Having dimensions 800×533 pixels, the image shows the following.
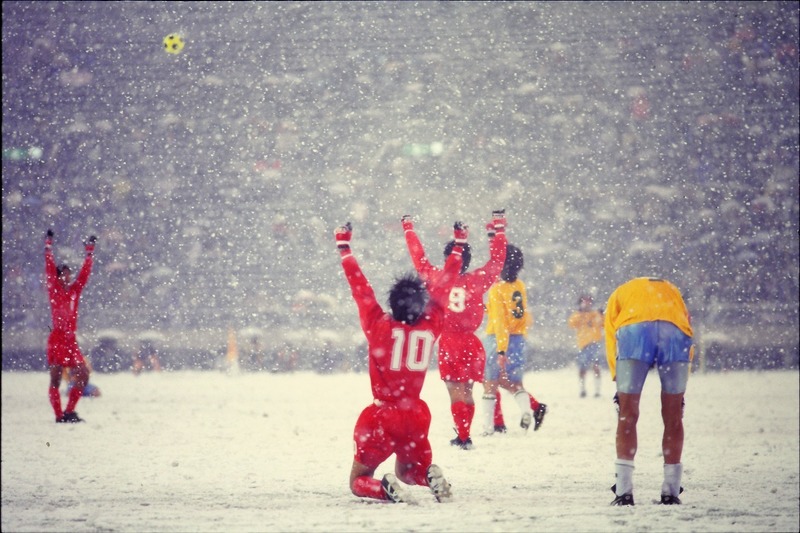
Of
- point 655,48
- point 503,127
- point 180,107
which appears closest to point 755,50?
point 655,48

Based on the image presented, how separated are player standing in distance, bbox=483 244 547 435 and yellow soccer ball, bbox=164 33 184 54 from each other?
19.8 m

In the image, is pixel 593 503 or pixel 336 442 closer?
pixel 593 503

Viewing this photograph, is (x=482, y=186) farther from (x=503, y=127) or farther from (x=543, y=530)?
(x=543, y=530)

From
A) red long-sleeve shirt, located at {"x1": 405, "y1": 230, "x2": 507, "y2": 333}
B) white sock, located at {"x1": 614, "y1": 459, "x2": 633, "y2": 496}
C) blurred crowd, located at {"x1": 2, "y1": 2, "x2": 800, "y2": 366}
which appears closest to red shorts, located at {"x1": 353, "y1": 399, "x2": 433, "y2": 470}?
white sock, located at {"x1": 614, "y1": 459, "x2": 633, "y2": 496}

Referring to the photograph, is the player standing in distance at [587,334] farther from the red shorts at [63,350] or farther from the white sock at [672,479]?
the white sock at [672,479]

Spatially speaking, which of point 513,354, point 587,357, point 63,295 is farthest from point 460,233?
point 587,357

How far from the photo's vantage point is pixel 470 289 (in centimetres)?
702

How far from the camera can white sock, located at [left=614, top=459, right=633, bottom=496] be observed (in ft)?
14.9

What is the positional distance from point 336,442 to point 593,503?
353cm

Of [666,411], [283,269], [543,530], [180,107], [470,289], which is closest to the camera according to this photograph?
[543,530]

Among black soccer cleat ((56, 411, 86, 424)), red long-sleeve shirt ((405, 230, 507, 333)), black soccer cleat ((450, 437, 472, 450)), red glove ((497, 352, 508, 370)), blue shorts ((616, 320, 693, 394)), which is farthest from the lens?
black soccer cleat ((56, 411, 86, 424))

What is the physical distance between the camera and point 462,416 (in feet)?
23.0

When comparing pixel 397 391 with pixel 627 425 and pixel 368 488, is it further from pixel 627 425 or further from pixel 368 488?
pixel 627 425

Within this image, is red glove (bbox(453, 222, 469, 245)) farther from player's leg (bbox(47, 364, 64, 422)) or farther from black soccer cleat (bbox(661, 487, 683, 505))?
player's leg (bbox(47, 364, 64, 422))
